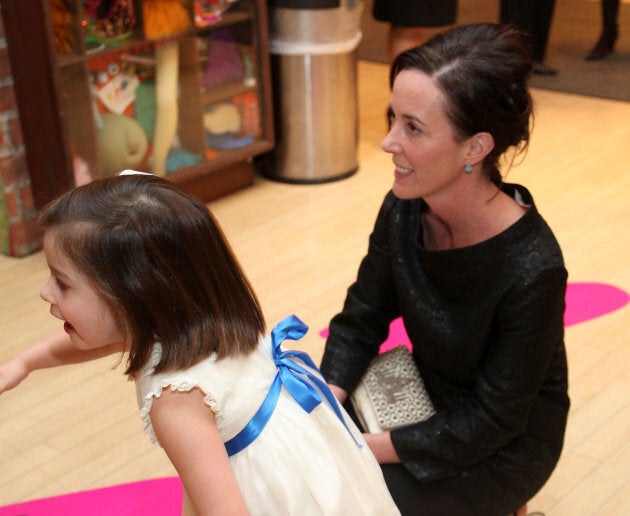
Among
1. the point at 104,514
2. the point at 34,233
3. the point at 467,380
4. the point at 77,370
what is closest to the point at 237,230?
the point at 34,233

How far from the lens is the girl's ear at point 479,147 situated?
137 cm

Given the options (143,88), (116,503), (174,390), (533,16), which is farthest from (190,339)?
(533,16)

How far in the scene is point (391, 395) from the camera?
1565 mm

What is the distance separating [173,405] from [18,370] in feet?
1.06

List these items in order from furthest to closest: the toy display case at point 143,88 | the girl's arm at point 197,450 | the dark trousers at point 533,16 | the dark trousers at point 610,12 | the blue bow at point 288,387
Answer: the dark trousers at point 610,12
the dark trousers at point 533,16
the toy display case at point 143,88
the blue bow at point 288,387
the girl's arm at point 197,450

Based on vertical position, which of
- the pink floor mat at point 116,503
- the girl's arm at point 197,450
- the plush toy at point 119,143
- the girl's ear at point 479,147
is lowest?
the pink floor mat at point 116,503

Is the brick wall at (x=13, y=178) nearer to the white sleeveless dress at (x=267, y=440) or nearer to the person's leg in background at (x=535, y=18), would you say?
the white sleeveless dress at (x=267, y=440)

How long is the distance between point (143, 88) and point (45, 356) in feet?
6.13

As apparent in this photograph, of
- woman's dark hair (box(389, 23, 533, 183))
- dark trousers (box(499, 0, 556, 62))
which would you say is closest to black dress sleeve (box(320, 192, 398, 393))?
woman's dark hair (box(389, 23, 533, 183))

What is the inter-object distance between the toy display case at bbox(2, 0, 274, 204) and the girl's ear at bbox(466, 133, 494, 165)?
63.1 inches

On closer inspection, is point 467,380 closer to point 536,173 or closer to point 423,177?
point 423,177

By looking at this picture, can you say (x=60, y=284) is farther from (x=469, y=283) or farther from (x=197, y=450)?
(x=469, y=283)

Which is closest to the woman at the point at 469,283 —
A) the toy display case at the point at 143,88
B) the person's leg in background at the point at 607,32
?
the toy display case at the point at 143,88

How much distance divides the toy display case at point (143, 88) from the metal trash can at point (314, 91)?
9 cm
